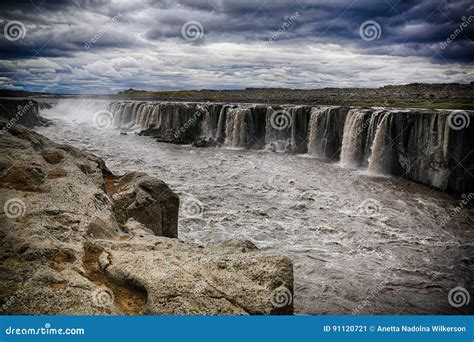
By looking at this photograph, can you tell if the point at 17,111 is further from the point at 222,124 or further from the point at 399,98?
the point at 399,98

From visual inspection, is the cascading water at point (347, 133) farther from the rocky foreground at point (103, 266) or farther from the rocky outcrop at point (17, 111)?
the rocky foreground at point (103, 266)

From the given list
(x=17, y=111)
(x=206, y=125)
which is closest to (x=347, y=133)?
(x=206, y=125)

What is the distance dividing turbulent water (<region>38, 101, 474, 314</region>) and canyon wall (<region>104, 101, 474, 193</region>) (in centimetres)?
118

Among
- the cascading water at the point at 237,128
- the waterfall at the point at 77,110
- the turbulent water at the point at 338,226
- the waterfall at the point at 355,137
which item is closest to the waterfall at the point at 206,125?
the cascading water at the point at 237,128

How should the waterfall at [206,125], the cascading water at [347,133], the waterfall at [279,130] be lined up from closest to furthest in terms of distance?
the cascading water at [347,133]
the waterfall at [279,130]
the waterfall at [206,125]

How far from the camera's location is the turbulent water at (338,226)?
10.5 m

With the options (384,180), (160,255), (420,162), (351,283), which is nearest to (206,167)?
(384,180)

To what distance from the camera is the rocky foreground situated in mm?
5207

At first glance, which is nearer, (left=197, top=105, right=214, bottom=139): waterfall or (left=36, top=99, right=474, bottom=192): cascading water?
(left=36, top=99, right=474, bottom=192): cascading water

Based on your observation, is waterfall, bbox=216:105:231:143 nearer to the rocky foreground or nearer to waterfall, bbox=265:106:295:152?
waterfall, bbox=265:106:295:152

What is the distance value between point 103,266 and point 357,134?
26423 millimetres

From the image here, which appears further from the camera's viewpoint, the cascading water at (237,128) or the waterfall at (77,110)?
Result: the waterfall at (77,110)

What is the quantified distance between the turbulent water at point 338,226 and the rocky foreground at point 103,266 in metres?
4.13

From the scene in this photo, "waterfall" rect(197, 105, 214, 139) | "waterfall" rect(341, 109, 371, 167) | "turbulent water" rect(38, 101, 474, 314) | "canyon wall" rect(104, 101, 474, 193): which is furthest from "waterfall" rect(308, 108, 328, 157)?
"waterfall" rect(197, 105, 214, 139)
